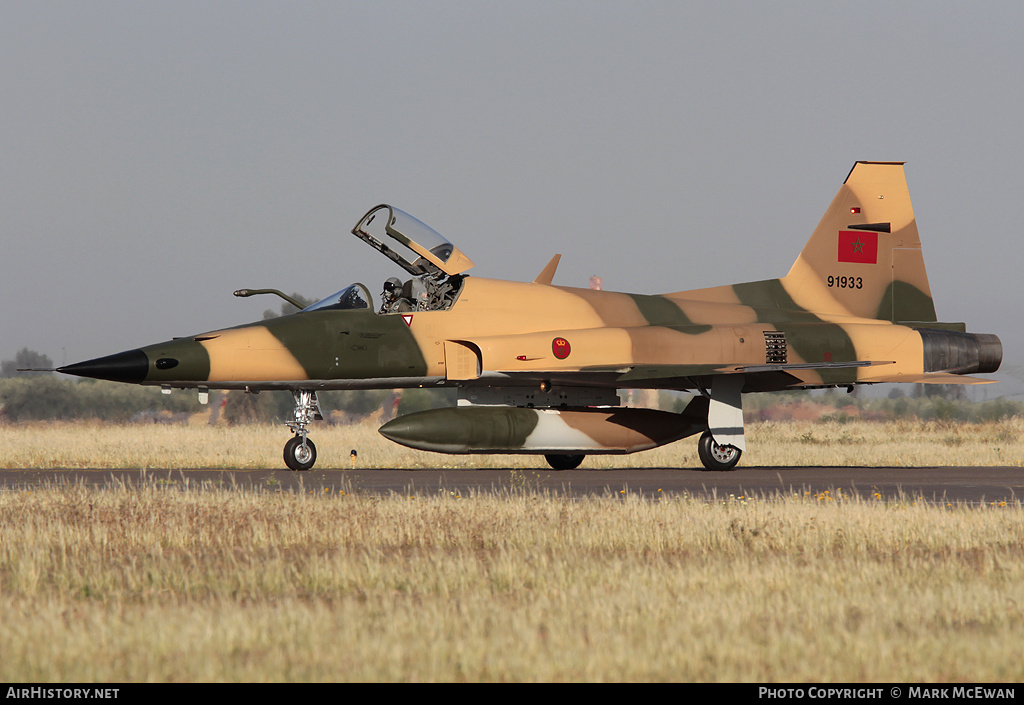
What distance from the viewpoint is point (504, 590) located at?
6.91 m

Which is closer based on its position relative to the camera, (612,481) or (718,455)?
(612,481)

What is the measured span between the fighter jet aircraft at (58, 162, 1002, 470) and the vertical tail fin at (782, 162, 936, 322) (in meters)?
0.66

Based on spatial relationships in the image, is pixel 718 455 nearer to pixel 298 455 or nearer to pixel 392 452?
pixel 298 455

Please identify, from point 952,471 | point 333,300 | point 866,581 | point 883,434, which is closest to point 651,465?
point 952,471

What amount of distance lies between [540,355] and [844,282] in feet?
23.0

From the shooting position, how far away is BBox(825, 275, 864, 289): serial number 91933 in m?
20.7

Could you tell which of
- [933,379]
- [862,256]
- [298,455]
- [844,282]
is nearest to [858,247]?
[862,256]

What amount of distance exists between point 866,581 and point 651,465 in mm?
13071

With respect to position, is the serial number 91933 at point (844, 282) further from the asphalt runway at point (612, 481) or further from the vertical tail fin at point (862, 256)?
the asphalt runway at point (612, 481)

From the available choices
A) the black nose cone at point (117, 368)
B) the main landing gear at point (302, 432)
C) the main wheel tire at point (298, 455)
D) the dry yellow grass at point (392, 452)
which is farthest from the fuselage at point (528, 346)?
the dry yellow grass at point (392, 452)

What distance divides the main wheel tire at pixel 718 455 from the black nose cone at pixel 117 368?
340 inches

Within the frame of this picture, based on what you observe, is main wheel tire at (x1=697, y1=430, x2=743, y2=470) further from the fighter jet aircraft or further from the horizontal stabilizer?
the horizontal stabilizer

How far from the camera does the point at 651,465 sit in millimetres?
20141

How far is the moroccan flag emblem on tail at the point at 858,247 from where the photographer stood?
20.8 metres
